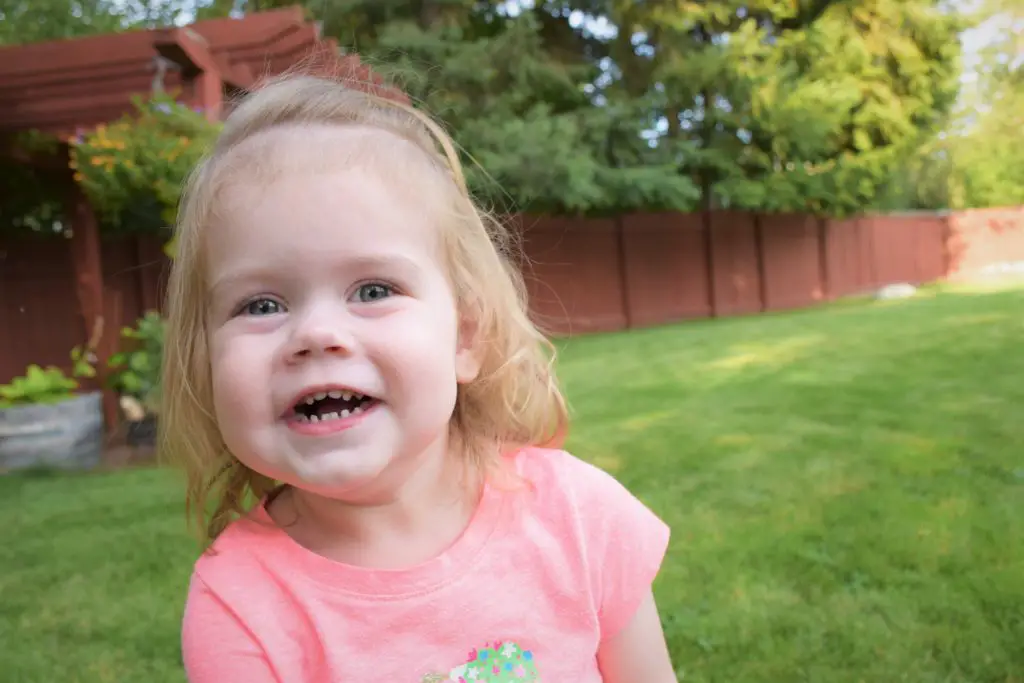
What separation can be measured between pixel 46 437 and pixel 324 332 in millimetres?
5865

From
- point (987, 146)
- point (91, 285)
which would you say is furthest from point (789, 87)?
point (987, 146)

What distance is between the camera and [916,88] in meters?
17.7

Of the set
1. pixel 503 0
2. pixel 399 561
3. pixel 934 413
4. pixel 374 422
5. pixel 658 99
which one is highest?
pixel 503 0

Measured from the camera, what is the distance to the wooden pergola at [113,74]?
6.61 metres

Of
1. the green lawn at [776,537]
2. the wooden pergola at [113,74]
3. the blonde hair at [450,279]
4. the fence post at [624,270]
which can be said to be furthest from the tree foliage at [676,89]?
the blonde hair at [450,279]

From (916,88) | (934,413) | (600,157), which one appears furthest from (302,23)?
(916,88)

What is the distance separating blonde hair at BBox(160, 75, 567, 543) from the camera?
3.92ft

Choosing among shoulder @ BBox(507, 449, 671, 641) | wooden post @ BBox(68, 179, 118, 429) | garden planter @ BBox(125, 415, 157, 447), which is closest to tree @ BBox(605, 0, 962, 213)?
wooden post @ BBox(68, 179, 118, 429)

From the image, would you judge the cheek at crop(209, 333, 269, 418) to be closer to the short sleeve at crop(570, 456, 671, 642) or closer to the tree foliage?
the short sleeve at crop(570, 456, 671, 642)

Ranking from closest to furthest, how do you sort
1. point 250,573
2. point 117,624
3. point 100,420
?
point 250,573
point 117,624
point 100,420

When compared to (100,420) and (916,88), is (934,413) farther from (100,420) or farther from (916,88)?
(916,88)

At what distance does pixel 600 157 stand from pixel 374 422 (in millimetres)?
13602

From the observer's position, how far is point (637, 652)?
52.4 inches

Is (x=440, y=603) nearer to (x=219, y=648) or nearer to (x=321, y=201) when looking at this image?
(x=219, y=648)
